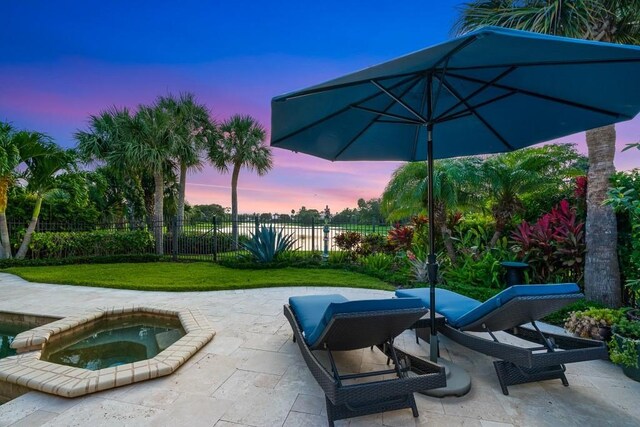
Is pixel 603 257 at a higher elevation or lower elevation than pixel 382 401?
higher

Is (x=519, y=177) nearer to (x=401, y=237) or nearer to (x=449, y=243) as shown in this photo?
(x=449, y=243)

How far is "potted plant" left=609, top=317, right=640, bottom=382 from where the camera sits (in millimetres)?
2457

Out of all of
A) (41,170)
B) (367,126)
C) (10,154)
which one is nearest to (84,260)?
(41,170)

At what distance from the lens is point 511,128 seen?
9.63 ft

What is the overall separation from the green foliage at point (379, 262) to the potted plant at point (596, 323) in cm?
462

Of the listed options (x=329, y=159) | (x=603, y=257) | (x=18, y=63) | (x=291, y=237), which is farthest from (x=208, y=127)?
(x=603, y=257)

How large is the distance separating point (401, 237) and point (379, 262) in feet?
2.93

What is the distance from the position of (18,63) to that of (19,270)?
5.54 metres

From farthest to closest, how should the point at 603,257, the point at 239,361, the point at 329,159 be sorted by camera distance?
1. the point at 603,257
2. the point at 329,159
3. the point at 239,361

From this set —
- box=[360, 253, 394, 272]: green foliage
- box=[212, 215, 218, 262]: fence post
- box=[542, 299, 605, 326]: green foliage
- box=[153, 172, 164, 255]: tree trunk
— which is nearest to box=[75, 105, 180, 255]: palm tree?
box=[153, 172, 164, 255]: tree trunk

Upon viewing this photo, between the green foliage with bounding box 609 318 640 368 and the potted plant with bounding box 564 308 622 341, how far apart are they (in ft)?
0.47

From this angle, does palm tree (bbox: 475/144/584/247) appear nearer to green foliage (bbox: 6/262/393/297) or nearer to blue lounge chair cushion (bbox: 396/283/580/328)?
green foliage (bbox: 6/262/393/297)

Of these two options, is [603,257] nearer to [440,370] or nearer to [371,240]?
[440,370]

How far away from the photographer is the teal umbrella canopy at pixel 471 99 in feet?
5.60
